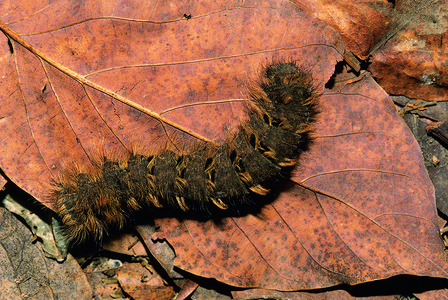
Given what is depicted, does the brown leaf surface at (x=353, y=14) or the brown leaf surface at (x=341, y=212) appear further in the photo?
the brown leaf surface at (x=353, y=14)

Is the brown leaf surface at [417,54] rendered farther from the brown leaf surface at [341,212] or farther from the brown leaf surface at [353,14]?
the brown leaf surface at [341,212]

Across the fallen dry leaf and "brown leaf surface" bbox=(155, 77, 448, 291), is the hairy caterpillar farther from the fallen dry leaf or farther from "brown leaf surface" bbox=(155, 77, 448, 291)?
"brown leaf surface" bbox=(155, 77, 448, 291)

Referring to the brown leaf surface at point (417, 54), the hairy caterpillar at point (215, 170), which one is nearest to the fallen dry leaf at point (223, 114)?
the hairy caterpillar at point (215, 170)

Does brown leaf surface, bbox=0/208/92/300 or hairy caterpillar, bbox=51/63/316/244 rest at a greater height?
hairy caterpillar, bbox=51/63/316/244

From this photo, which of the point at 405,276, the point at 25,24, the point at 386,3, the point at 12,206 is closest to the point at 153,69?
the point at 25,24

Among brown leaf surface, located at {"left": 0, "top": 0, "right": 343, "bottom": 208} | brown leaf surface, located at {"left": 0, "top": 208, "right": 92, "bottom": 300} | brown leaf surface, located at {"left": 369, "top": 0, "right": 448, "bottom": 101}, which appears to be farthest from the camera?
brown leaf surface, located at {"left": 0, "top": 208, "right": 92, "bottom": 300}

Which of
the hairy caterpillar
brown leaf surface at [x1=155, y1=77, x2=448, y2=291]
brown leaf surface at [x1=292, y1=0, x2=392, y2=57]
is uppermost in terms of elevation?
brown leaf surface at [x1=292, y1=0, x2=392, y2=57]

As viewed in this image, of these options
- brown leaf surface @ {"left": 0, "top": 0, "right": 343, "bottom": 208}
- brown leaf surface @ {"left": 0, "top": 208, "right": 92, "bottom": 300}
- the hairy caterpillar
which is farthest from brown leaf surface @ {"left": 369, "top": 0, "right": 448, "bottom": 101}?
brown leaf surface @ {"left": 0, "top": 208, "right": 92, "bottom": 300}
